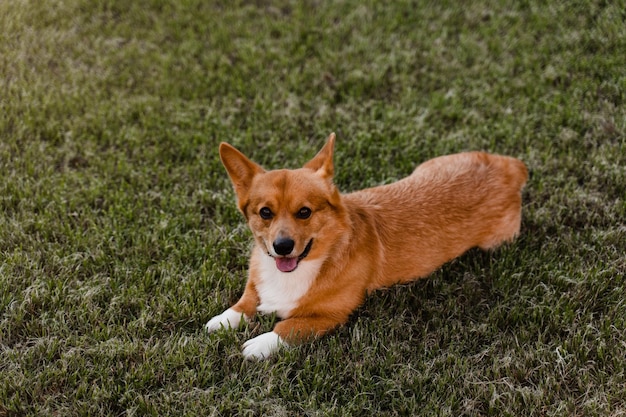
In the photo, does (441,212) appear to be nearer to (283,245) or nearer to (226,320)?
(283,245)

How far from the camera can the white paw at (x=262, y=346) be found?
11.0 feet

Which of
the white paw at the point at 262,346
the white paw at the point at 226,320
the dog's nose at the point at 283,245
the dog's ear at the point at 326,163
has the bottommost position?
the white paw at the point at 262,346

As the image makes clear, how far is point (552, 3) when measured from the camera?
6988 millimetres

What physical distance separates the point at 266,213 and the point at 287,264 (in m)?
0.31

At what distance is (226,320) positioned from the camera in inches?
141

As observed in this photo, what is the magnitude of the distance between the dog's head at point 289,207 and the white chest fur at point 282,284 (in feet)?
0.32

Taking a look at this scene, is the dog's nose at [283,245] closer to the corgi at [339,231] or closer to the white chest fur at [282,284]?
the corgi at [339,231]

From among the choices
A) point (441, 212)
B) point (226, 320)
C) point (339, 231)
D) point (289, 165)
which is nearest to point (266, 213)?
point (339, 231)

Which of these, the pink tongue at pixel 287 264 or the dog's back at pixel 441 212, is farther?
the dog's back at pixel 441 212

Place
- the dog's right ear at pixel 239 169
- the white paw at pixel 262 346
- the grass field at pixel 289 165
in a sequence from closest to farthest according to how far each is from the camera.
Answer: the grass field at pixel 289 165, the white paw at pixel 262 346, the dog's right ear at pixel 239 169

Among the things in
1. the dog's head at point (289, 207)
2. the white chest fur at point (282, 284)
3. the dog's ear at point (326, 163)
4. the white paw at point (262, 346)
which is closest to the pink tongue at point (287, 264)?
the dog's head at point (289, 207)

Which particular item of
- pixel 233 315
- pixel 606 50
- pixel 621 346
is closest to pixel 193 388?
pixel 233 315

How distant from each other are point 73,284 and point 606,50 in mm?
5437

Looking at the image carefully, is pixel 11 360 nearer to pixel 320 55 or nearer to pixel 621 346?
pixel 621 346
